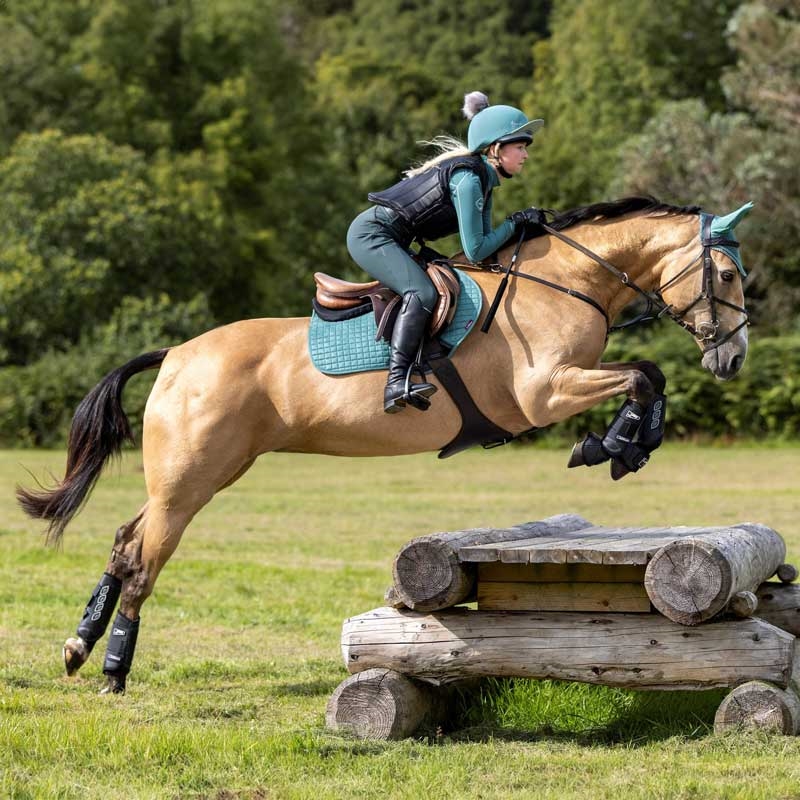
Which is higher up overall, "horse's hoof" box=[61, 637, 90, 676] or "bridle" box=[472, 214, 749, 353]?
"bridle" box=[472, 214, 749, 353]

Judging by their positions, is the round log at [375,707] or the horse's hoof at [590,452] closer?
the round log at [375,707]

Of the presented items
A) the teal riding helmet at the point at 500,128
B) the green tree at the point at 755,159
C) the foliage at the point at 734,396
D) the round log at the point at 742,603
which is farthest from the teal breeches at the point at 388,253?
the green tree at the point at 755,159

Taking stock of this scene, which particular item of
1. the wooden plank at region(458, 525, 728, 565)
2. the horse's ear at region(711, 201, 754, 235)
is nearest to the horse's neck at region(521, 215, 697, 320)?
the horse's ear at region(711, 201, 754, 235)

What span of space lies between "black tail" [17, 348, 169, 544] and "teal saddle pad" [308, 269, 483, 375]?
63.0 inches

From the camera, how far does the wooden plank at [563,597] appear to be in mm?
6641

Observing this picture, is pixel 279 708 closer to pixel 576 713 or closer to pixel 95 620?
pixel 95 620

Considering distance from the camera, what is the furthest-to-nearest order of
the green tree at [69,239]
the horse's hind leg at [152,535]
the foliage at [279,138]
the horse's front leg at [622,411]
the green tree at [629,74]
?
the green tree at [629,74] < the foliage at [279,138] < the green tree at [69,239] < the horse's hind leg at [152,535] < the horse's front leg at [622,411]

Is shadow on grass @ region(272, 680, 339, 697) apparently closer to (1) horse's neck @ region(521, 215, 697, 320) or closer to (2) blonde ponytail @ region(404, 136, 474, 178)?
(1) horse's neck @ region(521, 215, 697, 320)

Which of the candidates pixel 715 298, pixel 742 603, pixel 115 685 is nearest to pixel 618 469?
pixel 742 603

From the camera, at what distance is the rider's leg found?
6.86 meters

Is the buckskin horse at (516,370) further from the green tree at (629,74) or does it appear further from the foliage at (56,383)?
the green tree at (629,74)

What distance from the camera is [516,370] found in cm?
698

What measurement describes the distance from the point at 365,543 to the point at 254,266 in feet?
110

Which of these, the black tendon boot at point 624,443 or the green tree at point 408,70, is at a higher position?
the green tree at point 408,70
